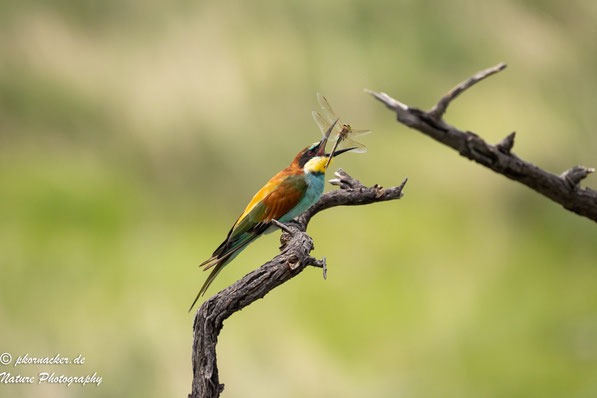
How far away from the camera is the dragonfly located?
8.59 ft

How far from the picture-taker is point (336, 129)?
8.76ft

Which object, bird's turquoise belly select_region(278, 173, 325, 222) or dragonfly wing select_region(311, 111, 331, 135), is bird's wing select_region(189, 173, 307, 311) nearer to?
bird's turquoise belly select_region(278, 173, 325, 222)

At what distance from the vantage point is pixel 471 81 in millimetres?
1521

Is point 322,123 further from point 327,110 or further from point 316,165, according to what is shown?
point 316,165

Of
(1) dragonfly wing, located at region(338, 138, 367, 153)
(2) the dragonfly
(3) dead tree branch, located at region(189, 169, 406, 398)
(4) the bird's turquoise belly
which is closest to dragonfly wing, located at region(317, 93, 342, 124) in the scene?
(2) the dragonfly

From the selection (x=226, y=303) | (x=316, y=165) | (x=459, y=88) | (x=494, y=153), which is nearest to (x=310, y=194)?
(x=316, y=165)

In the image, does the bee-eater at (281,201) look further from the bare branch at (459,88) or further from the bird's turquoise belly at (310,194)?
the bare branch at (459,88)

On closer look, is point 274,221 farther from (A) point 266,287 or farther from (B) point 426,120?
(B) point 426,120

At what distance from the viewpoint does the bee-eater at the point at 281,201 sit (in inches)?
94.4

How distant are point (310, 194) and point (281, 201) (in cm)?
14

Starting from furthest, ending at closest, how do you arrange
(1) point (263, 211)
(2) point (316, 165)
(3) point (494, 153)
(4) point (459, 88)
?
(2) point (316, 165), (1) point (263, 211), (3) point (494, 153), (4) point (459, 88)

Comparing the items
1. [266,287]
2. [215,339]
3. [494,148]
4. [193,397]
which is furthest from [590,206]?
[193,397]

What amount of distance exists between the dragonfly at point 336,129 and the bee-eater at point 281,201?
45 mm

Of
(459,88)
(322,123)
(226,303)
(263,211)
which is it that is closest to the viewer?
(459,88)
